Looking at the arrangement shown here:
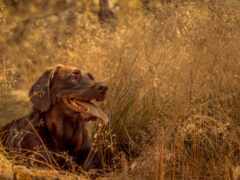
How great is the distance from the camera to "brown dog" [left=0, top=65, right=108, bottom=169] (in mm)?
6188

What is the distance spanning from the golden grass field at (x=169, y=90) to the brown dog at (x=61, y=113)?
32 centimetres

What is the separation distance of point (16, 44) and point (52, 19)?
1020mm

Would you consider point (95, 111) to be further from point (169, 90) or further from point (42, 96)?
point (169, 90)

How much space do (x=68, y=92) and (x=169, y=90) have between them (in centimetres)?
88

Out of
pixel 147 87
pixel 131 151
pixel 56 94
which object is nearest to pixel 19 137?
pixel 56 94

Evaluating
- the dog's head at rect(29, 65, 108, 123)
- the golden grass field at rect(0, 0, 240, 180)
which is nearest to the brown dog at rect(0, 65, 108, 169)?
the dog's head at rect(29, 65, 108, 123)

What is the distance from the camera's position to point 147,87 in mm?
6867

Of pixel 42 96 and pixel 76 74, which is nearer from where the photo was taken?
pixel 42 96

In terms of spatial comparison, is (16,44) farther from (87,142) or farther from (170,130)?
(170,130)

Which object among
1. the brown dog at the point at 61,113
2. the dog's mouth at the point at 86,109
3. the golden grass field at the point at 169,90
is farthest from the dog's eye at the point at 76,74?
the golden grass field at the point at 169,90

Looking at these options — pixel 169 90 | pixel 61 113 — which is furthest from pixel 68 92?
pixel 169 90

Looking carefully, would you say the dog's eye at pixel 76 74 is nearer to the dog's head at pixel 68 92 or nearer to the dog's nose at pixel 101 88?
the dog's head at pixel 68 92

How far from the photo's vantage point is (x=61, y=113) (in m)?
6.30

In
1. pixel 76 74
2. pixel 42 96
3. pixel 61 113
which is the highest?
pixel 76 74
